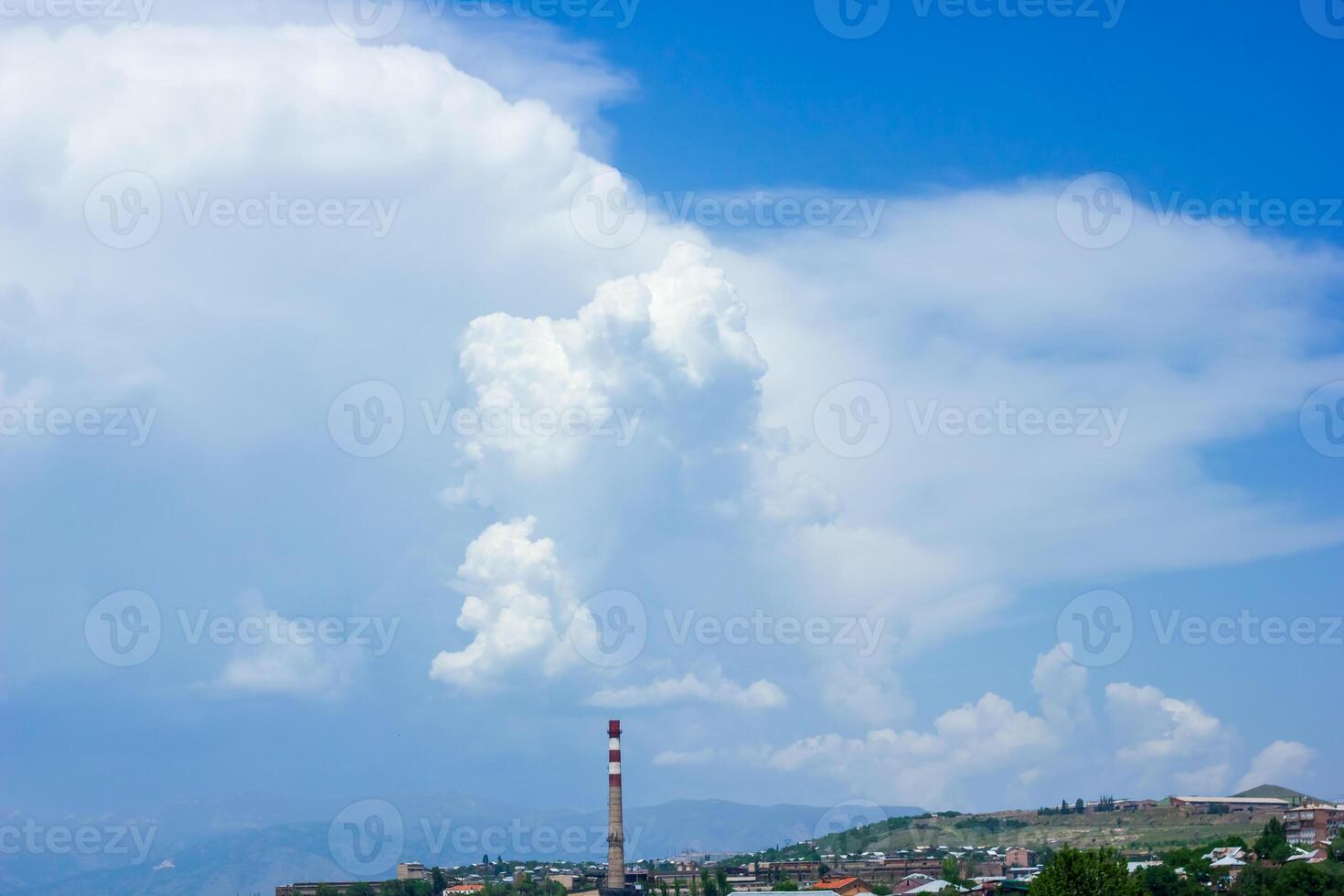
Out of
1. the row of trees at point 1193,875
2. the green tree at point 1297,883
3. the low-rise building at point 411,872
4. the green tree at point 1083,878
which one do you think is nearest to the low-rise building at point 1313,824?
the row of trees at point 1193,875

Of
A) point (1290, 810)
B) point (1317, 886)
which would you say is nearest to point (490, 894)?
point (1317, 886)

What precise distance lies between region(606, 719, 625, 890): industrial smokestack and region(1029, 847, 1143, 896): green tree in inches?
2852

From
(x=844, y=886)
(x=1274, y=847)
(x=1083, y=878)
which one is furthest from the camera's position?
(x=844, y=886)

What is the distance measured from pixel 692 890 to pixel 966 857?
62.9m

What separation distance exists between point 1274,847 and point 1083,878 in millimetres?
75039

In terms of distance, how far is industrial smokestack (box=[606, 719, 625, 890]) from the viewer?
142375mm

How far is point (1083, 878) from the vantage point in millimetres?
72312

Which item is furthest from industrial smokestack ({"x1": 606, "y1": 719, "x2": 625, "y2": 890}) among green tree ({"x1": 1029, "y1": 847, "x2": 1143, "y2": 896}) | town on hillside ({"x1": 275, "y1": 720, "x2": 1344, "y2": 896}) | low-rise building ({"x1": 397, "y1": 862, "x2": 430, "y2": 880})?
green tree ({"x1": 1029, "y1": 847, "x2": 1143, "y2": 896})

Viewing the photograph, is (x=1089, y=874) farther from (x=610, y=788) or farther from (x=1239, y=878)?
(x=610, y=788)

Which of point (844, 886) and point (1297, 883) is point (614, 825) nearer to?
point (844, 886)

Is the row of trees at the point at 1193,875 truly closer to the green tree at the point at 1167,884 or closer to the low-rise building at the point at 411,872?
the green tree at the point at 1167,884

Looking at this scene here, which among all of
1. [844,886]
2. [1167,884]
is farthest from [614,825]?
[1167,884]

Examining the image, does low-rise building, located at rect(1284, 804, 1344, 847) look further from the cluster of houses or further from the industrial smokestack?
the industrial smokestack

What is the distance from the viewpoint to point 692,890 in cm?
14112
